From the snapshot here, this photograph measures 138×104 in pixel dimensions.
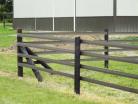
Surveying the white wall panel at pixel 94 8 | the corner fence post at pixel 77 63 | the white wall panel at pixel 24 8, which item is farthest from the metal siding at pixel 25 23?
the corner fence post at pixel 77 63

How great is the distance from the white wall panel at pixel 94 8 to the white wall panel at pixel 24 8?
20.5ft

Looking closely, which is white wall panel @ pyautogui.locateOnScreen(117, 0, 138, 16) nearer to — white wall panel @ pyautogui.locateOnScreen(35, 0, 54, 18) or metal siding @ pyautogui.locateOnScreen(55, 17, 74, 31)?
metal siding @ pyautogui.locateOnScreen(55, 17, 74, 31)

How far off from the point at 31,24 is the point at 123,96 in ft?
113

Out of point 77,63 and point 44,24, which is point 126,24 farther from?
point 77,63

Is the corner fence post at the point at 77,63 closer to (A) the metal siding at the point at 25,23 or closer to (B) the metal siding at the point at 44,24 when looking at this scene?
(B) the metal siding at the point at 44,24

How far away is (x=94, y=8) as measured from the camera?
38531 millimetres

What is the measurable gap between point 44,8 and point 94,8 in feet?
19.2

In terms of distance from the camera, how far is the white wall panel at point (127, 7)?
36562mm

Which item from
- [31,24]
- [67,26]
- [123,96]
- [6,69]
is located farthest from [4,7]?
[123,96]

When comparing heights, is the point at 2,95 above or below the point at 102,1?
below

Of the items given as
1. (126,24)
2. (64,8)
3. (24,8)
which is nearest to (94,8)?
(126,24)

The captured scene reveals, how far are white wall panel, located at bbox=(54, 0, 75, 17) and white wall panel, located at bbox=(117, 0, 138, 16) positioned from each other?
451 cm

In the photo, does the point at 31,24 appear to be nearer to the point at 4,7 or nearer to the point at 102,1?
the point at 102,1

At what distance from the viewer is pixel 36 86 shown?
11.9 m
